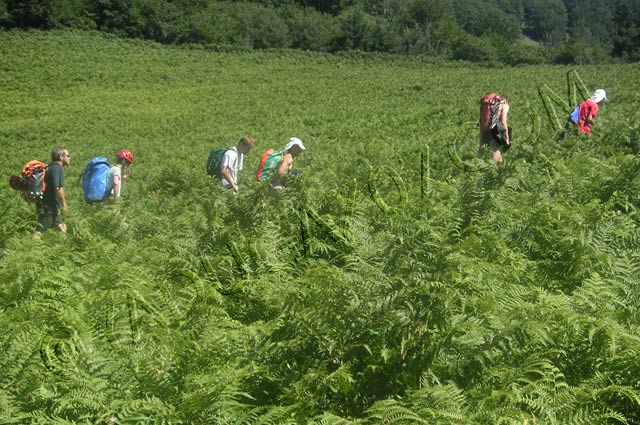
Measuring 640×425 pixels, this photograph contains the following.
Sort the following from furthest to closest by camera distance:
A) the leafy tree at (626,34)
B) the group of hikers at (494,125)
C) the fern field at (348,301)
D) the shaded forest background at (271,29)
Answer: the leafy tree at (626,34), the shaded forest background at (271,29), the group of hikers at (494,125), the fern field at (348,301)

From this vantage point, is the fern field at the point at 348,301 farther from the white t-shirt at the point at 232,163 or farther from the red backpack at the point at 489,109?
the white t-shirt at the point at 232,163

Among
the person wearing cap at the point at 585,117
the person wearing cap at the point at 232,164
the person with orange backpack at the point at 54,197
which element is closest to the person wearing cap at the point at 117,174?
the person with orange backpack at the point at 54,197

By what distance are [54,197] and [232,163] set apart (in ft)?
7.42

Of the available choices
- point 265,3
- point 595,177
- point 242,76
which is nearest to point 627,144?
point 595,177

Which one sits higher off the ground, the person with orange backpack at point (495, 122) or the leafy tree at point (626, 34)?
the leafy tree at point (626, 34)

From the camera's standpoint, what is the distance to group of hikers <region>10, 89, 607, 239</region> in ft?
28.3

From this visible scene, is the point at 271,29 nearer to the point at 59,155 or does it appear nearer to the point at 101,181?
the point at 101,181

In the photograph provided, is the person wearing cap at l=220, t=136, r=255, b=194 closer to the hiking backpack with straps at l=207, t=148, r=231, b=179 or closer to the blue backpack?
the hiking backpack with straps at l=207, t=148, r=231, b=179

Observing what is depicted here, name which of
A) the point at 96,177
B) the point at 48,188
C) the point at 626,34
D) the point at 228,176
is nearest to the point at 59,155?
the point at 48,188

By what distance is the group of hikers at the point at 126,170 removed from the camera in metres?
8.62

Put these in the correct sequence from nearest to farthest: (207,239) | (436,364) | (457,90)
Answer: (436,364) → (207,239) → (457,90)

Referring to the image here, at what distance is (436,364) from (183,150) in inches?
805

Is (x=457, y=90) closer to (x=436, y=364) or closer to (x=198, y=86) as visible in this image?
(x=198, y=86)

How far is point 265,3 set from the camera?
332ft
